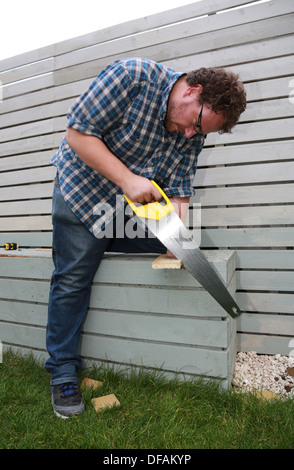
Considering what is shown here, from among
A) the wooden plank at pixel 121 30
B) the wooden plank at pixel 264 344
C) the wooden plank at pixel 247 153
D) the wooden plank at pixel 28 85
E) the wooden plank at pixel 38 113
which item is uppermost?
the wooden plank at pixel 121 30

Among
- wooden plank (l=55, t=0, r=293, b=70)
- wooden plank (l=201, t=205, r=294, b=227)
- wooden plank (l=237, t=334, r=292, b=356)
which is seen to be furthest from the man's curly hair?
wooden plank (l=237, t=334, r=292, b=356)

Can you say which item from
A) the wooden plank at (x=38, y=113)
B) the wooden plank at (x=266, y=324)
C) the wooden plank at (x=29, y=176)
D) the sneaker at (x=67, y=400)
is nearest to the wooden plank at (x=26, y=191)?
the wooden plank at (x=29, y=176)

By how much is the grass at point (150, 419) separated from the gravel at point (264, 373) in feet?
0.68

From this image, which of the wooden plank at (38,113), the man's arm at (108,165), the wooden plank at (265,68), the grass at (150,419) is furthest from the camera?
the wooden plank at (38,113)

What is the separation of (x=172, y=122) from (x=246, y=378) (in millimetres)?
1549

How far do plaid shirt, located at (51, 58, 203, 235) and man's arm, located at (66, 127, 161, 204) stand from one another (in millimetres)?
44

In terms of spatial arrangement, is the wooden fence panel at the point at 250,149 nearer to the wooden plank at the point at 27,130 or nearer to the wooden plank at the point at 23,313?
the wooden plank at the point at 27,130

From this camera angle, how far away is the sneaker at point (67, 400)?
158cm

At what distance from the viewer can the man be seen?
1470mm

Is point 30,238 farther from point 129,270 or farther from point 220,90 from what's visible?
point 220,90

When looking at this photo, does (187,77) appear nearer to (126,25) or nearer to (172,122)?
(172,122)

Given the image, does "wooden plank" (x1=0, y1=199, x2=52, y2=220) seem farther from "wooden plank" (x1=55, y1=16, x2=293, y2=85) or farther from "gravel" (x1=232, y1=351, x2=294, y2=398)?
"gravel" (x1=232, y1=351, x2=294, y2=398)

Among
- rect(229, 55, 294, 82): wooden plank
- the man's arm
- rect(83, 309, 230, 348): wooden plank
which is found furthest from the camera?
rect(229, 55, 294, 82): wooden plank
